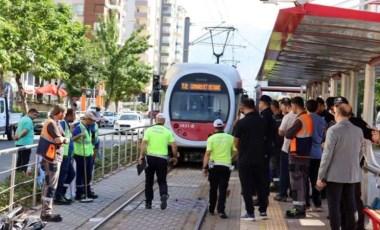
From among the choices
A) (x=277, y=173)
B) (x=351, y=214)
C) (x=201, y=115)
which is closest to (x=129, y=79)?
(x=201, y=115)

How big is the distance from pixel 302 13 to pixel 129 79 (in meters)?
56.8

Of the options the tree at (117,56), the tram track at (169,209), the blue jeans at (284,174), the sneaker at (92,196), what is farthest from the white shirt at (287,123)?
the tree at (117,56)

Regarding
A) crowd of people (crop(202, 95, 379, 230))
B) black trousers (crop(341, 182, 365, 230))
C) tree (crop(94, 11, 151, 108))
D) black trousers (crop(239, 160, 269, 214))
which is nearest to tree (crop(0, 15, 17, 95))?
crowd of people (crop(202, 95, 379, 230))

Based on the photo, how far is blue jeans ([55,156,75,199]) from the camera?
1121 centimetres

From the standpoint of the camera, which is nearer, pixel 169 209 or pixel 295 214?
pixel 295 214

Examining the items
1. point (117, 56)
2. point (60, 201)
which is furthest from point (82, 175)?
point (117, 56)

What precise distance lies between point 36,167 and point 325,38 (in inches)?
204

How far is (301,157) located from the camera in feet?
33.1

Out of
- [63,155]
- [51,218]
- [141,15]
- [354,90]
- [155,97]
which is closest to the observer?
[51,218]

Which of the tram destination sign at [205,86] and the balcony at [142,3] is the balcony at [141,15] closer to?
the balcony at [142,3]

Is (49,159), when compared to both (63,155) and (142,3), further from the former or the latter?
(142,3)

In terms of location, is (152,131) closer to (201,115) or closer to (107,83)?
(201,115)

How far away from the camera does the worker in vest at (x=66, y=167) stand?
11.2 meters

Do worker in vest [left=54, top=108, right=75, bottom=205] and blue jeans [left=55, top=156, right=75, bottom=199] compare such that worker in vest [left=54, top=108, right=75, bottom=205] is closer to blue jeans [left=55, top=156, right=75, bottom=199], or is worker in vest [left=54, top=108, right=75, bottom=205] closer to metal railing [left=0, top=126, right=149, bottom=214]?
blue jeans [left=55, top=156, right=75, bottom=199]
